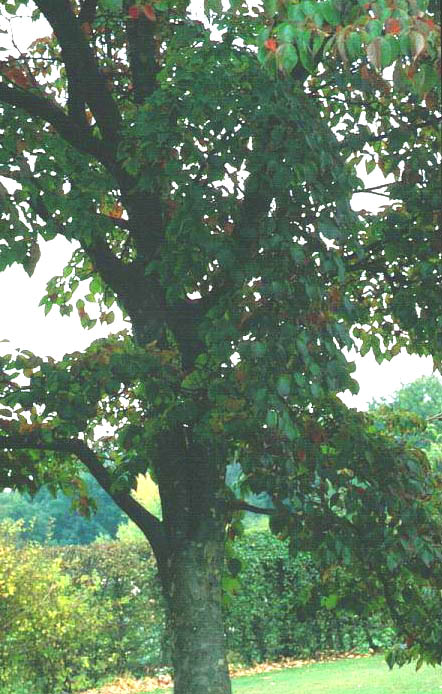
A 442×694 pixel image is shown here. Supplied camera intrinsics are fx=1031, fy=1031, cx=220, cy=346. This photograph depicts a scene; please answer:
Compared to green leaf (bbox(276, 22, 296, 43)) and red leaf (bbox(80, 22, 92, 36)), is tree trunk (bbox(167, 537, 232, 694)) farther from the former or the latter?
red leaf (bbox(80, 22, 92, 36))

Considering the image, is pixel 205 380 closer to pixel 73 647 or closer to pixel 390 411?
pixel 390 411

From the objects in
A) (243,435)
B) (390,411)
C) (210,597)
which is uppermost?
(390,411)

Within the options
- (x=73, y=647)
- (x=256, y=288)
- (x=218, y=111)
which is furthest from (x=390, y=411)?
(x=73, y=647)

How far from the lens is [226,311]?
19.3 feet

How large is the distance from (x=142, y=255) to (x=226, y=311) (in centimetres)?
140

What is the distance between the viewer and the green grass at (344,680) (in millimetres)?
13352

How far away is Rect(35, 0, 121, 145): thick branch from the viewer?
6.67 meters

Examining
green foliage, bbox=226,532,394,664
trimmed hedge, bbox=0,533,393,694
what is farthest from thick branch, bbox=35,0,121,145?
green foliage, bbox=226,532,394,664

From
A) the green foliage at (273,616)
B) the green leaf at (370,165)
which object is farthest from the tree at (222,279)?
the green foliage at (273,616)

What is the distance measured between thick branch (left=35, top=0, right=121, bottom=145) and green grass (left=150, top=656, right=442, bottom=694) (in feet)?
28.9

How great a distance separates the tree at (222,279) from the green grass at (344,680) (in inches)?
256

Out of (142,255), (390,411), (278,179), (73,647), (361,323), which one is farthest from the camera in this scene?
(73,647)

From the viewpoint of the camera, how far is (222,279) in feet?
21.6

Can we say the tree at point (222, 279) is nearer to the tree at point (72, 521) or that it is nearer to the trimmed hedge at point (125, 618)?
the trimmed hedge at point (125, 618)
